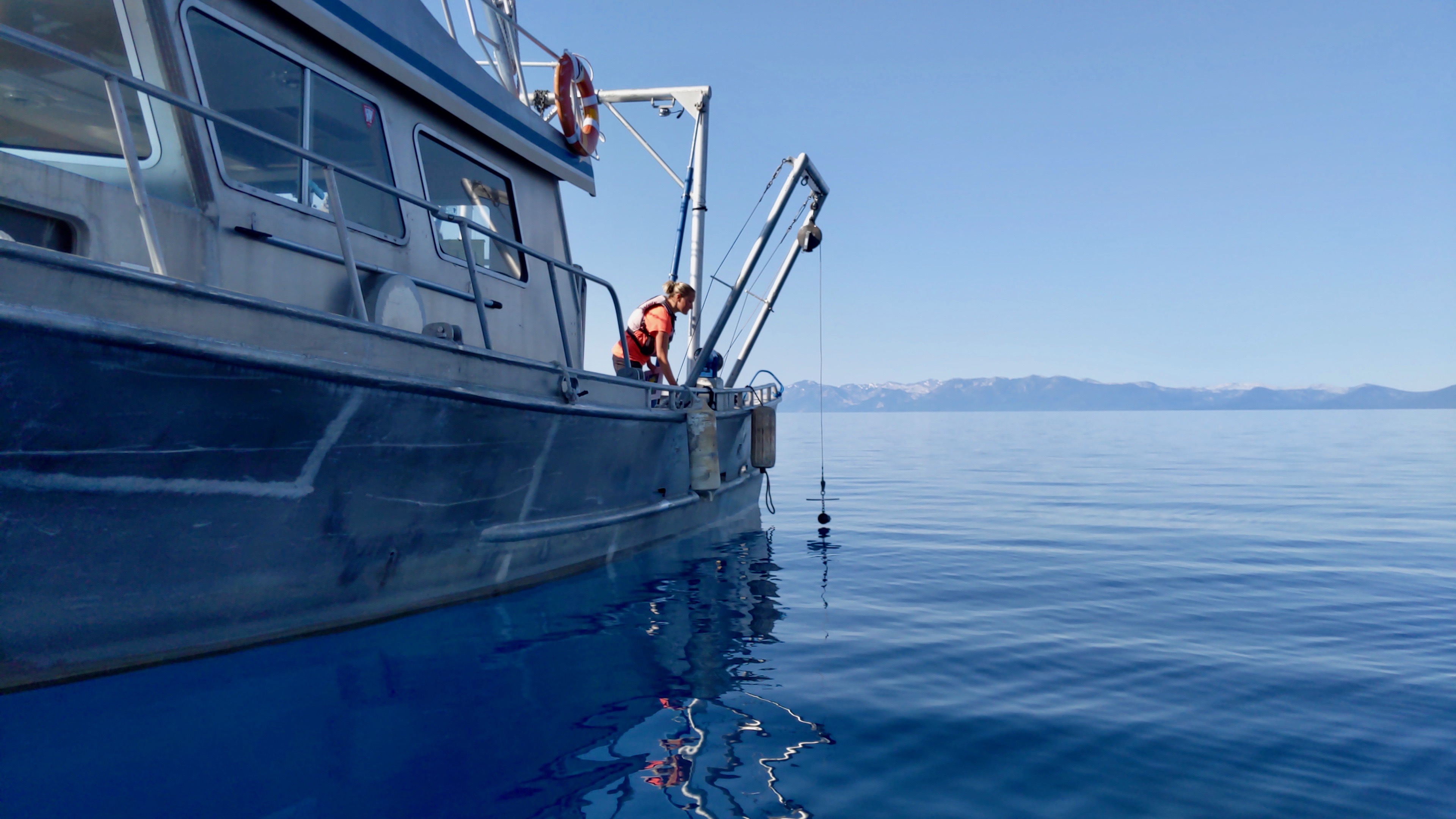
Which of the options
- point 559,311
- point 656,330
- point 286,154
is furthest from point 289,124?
point 656,330

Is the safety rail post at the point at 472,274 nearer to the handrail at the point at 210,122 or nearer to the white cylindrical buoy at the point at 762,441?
the handrail at the point at 210,122

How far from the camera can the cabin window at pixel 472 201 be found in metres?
5.07

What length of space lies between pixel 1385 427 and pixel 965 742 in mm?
72144

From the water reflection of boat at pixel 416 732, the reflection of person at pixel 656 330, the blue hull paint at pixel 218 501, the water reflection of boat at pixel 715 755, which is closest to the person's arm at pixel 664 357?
the reflection of person at pixel 656 330

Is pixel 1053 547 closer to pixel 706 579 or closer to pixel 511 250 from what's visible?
pixel 706 579

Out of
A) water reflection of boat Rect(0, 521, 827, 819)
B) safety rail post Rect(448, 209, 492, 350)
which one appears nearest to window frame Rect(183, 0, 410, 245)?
safety rail post Rect(448, 209, 492, 350)

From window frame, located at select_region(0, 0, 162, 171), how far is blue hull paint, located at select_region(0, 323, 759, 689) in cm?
102

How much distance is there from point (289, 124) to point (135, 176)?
1477 millimetres

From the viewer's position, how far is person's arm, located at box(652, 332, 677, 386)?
7.00 metres

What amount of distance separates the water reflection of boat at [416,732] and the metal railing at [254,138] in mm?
1596

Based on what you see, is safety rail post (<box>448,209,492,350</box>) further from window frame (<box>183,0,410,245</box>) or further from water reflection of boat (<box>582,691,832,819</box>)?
water reflection of boat (<box>582,691,832,819</box>)

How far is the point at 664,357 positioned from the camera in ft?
23.0

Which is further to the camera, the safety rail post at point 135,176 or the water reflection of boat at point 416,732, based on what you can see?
the safety rail post at point 135,176

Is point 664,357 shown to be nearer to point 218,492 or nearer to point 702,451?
point 702,451
